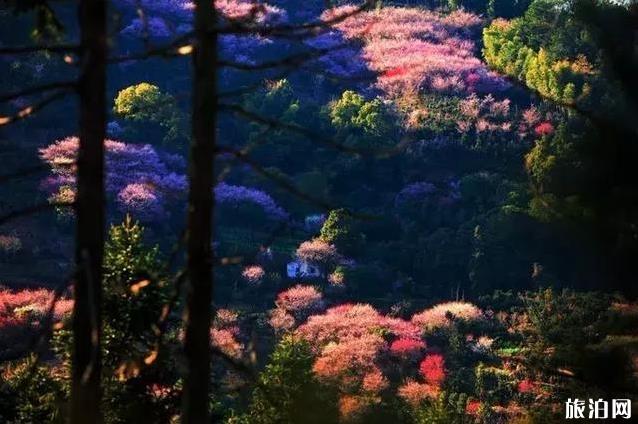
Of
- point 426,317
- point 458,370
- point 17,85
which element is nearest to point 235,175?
point 17,85

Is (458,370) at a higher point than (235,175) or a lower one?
lower

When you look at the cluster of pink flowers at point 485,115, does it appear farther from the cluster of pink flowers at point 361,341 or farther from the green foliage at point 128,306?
the green foliage at point 128,306

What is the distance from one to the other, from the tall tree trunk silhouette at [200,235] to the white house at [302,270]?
2836 cm

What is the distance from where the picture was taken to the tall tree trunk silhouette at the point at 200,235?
4484 millimetres

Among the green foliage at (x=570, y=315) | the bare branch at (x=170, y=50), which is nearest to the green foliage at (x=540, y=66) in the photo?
the green foliage at (x=570, y=315)

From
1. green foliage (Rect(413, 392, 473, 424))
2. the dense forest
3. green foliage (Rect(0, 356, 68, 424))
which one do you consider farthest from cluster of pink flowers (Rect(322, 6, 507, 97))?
green foliage (Rect(0, 356, 68, 424))

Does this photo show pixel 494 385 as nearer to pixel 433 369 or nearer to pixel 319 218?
pixel 433 369

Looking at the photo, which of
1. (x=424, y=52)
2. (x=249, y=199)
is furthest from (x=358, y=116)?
(x=424, y=52)

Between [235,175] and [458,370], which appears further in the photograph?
[235,175]

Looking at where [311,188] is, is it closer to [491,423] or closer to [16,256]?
[16,256]

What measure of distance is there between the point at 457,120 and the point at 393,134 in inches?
140

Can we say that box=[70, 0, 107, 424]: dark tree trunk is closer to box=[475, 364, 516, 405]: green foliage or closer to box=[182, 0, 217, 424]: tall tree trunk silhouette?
box=[182, 0, 217, 424]: tall tree trunk silhouette

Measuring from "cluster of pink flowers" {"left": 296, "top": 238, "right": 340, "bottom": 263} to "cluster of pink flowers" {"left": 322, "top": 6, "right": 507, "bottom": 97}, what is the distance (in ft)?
45.5

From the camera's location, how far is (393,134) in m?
41.2
